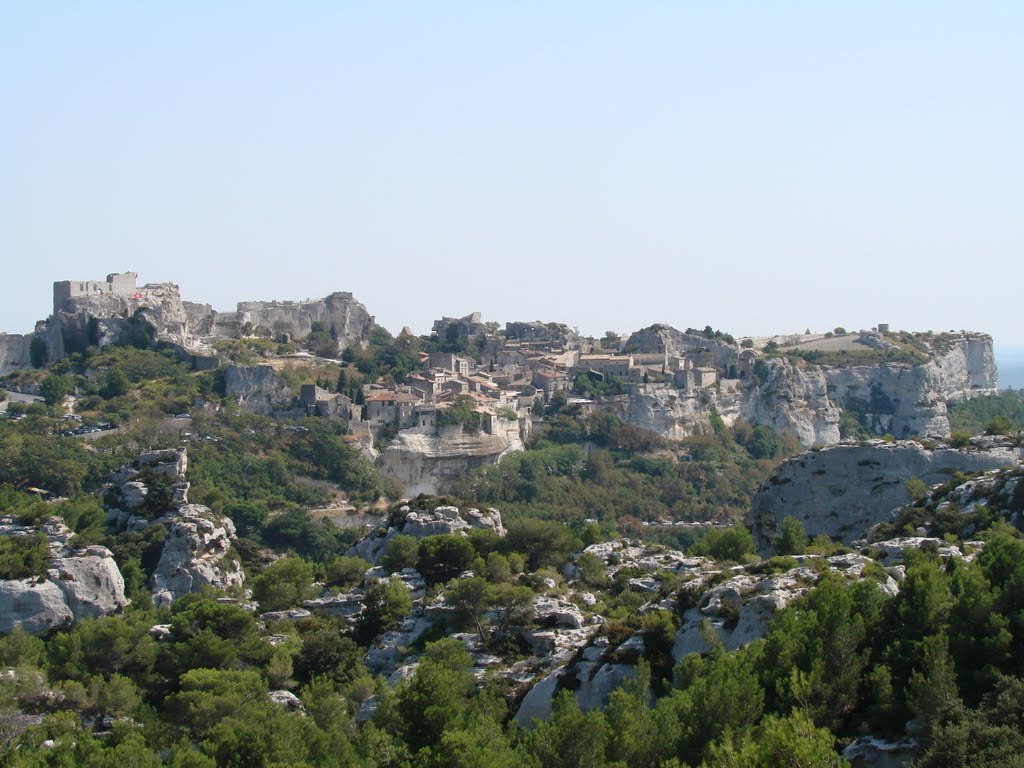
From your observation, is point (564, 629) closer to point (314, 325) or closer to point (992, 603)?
point (992, 603)

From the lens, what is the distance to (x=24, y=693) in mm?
32156

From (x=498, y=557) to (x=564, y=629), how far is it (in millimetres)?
5650

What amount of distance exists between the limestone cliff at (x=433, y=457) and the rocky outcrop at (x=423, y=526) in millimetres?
16588

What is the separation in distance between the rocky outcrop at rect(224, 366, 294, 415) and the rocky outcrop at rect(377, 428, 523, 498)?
5372mm

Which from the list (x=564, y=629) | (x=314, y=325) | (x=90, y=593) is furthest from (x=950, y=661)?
(x=314, y=325)

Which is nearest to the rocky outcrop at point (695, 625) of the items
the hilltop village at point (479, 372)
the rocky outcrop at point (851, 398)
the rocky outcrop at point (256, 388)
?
the hilltop village at point (479, 372)

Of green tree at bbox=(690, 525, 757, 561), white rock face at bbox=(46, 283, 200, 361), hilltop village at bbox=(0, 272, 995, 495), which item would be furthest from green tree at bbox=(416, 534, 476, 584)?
white rock face at bbox=(46, 283, 200, 361)

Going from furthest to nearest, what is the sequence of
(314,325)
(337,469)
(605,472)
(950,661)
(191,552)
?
(314,325) < (605,472) < (337,469) < (191,552) < (950,661)

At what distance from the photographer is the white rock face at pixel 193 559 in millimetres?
44406

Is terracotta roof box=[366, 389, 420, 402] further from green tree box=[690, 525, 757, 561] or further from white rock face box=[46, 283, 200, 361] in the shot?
green tree box=[690, 525, 757, 561]

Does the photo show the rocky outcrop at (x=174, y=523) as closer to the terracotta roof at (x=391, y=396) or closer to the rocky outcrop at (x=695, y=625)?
the terracotta roof at (x=391, y=396)

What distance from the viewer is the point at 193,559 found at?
45.3 metres

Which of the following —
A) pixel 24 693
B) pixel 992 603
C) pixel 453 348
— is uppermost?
pixel 453 348

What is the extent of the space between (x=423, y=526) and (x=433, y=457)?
780 inches
